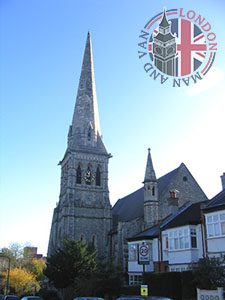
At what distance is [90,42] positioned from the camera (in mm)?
59844

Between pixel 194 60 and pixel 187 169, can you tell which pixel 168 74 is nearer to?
pixel 194 60

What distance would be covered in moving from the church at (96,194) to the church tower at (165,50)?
2182 cm

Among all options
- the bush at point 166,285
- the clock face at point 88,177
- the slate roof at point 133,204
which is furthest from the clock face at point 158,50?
the clock face at point 88,177

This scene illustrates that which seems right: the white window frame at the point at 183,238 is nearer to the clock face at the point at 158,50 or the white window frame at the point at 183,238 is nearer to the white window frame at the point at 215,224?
the white window frame at the point at 215,224

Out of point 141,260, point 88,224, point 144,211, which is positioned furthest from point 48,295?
point 141,260

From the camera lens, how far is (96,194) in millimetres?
50875

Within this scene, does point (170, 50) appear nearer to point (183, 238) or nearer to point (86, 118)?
point (183, 238)

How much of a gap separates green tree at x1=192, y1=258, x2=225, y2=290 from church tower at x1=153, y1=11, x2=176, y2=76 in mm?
10777

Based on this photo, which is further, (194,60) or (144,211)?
(144,211)

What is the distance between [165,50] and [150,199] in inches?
952

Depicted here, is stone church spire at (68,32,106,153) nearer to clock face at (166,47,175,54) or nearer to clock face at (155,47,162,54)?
clock face at (155,47,162,54)

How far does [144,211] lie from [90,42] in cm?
3077

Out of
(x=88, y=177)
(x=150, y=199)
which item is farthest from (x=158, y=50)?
(x=88, y=177)

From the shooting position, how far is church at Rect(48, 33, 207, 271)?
142 ft
